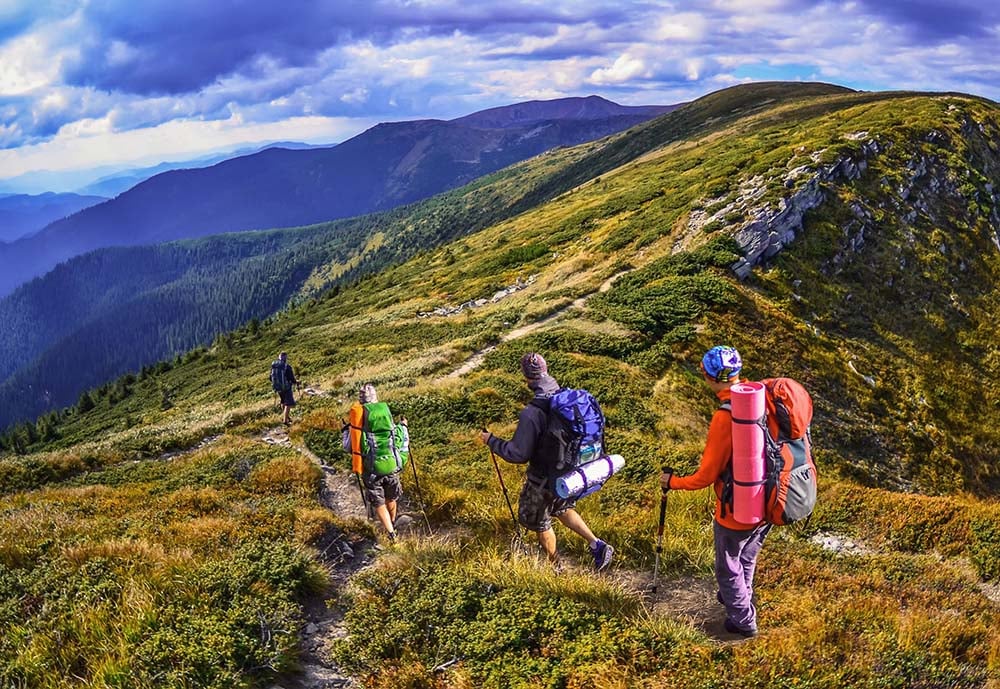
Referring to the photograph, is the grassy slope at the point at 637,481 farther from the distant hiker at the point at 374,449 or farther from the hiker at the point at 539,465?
the distant hiker at the point at 374,449

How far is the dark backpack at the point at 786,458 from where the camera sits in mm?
5691

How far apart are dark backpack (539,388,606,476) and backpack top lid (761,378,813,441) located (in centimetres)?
199

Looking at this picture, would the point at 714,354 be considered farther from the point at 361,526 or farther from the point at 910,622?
the point at 361,526

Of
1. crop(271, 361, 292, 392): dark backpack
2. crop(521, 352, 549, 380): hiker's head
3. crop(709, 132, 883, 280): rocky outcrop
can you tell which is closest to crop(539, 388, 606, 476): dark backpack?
crop(521, 352, 549, 380): hiker's head

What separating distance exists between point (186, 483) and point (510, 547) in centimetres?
923

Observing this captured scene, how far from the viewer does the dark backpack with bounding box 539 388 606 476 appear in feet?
23.1

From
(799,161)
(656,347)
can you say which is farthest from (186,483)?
(799,161)

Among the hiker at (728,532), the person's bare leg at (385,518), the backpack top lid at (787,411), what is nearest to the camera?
the backpack top lid at (787,411)

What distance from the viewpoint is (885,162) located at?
4172 centimetres

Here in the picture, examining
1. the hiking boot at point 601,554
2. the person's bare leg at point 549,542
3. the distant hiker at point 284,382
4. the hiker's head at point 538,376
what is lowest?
the hiking boot at point 601,554

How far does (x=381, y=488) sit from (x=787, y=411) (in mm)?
6710

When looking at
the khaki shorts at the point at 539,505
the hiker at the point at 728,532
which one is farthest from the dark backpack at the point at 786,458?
the khaki shorts at the point at 539,505

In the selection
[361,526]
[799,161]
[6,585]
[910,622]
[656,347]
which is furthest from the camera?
[799,161]

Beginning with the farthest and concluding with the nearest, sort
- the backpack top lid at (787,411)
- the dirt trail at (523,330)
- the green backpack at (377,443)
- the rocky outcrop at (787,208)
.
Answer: the rocky outcrop at (787,208) → the dirt trail at (523,330) → the green backpack at (377,443) → the backpack top lid at (787,411)
